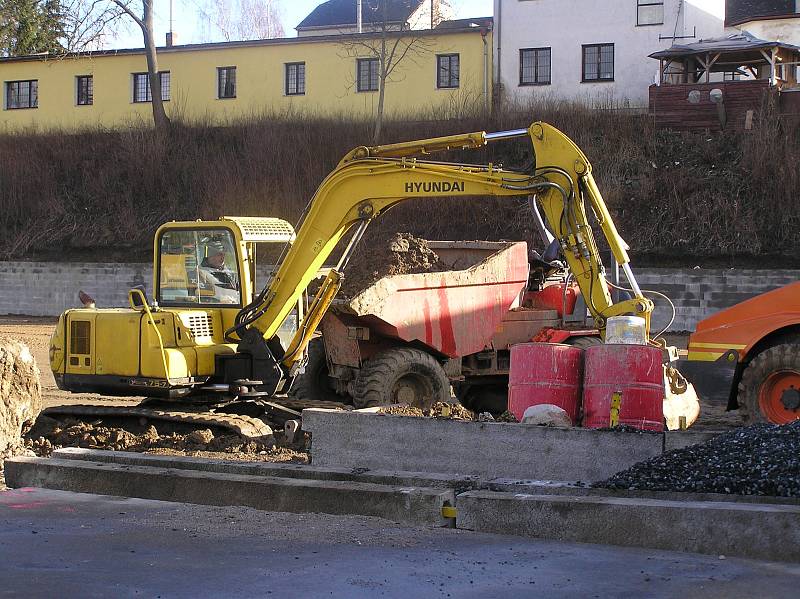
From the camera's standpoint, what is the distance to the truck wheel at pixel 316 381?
508 inches

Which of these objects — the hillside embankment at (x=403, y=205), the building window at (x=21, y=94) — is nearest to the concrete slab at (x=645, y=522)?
the hillside embankment at (x=403, y=205)

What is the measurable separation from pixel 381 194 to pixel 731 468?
5.91 meters

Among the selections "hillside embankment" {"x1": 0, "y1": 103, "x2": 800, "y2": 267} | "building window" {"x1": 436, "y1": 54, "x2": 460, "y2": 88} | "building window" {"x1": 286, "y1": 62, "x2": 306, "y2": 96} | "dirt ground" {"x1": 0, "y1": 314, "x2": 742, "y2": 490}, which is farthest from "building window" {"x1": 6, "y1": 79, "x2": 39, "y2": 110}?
"dirt ground" {"x1": 0, "y1": 314, "x2": 742, "y2": 490}

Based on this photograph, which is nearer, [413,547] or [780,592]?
[780,592]

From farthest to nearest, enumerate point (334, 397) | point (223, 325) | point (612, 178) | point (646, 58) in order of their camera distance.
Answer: point (646, 58)
point (612, 178)
point (334, 397)
point (223, 325)

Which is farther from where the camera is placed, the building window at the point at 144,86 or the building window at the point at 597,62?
the building window at the point at 144,86

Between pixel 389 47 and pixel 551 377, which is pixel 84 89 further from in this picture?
pixel 551 377

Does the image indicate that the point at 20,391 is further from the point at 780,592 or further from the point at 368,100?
the point at 368,100

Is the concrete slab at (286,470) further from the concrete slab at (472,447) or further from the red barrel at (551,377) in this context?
the red barrel at (551,377)

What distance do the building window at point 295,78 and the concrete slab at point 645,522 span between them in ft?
121

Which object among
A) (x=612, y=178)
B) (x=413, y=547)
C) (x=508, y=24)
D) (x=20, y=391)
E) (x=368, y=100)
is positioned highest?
(x=508, y=24)

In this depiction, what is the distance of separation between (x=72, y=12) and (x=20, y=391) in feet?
114

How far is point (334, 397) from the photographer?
1318 centimetres

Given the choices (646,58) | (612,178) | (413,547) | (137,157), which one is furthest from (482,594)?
(646,58)
